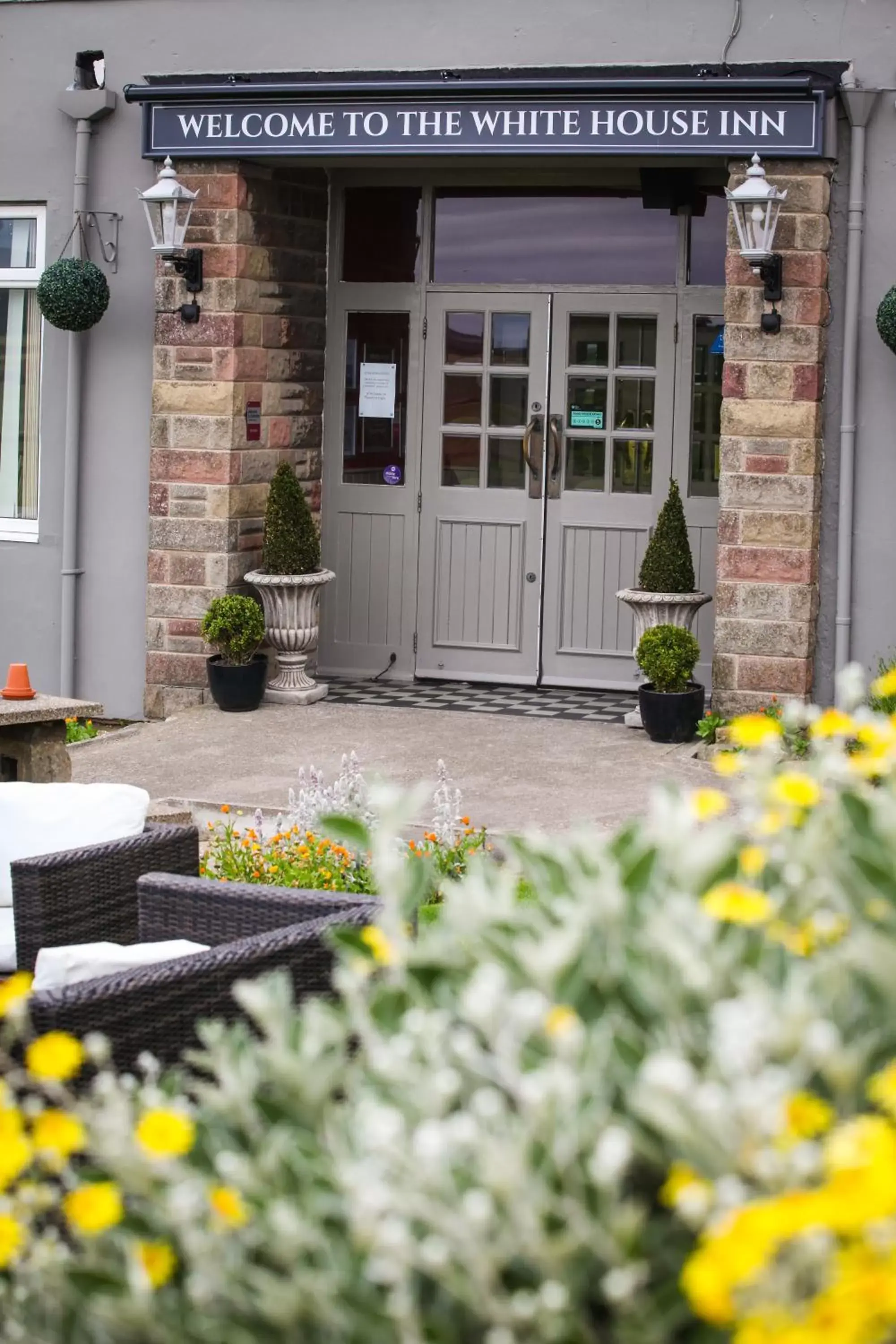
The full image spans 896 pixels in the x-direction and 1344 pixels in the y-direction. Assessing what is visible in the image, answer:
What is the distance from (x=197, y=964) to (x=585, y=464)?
770cm

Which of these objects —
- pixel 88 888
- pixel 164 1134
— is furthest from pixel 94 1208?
pixel 88 888

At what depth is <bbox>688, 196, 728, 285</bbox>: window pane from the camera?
10898mm

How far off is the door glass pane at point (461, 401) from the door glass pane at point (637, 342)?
2.87 ft

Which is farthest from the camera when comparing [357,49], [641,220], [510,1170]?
[641,220]

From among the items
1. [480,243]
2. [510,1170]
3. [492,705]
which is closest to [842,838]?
[510,1170]

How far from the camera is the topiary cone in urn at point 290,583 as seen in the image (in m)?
10.6

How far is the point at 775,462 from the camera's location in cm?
961

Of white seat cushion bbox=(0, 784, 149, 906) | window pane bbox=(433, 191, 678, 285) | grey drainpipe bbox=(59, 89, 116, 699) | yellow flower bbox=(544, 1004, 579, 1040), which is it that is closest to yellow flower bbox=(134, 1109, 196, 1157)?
yellow flower bbox=(544, 1004, 579, 1040)

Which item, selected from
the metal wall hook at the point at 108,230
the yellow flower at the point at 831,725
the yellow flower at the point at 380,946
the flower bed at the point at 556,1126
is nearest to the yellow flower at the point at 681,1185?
the flower bed at the point at 556,1126

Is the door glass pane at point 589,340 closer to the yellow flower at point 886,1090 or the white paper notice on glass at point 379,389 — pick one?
the white paper notice on glass at point 379,389

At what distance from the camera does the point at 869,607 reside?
9.68 m

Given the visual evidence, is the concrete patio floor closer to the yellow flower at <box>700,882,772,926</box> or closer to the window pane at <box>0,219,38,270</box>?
the window pane at <box>0,219,38,270</box>

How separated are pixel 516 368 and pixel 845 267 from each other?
2.38 meters

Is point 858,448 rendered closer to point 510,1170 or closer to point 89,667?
point 89,667
